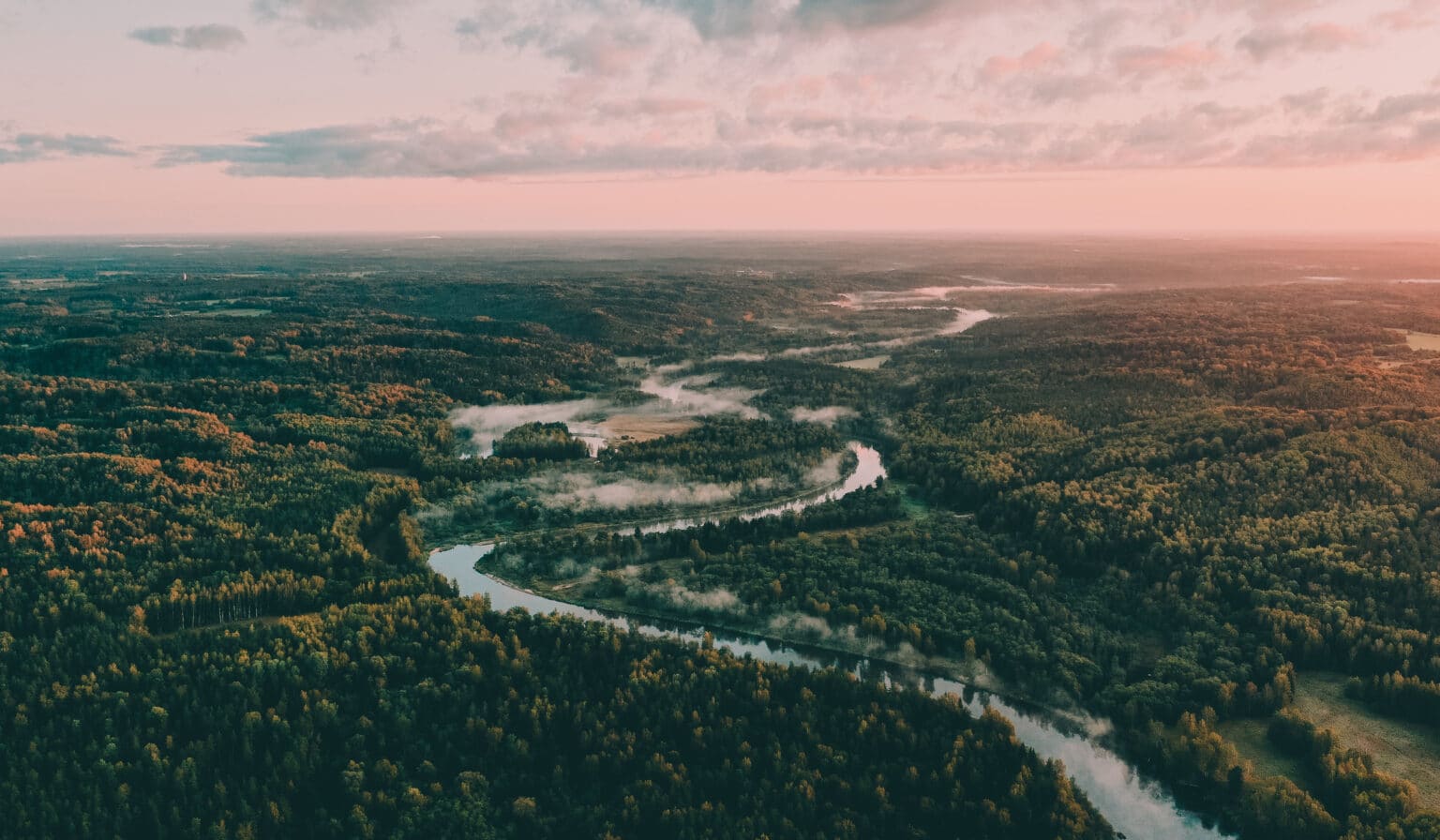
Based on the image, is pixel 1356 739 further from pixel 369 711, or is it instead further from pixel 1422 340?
pixel 1422 340

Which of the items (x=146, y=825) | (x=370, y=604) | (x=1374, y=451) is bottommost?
(x=146, y=825)

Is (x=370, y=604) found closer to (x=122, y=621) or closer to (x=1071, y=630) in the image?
(x=122, y=621)

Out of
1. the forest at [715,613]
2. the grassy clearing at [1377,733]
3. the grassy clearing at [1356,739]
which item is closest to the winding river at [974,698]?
the forest at [715,613]

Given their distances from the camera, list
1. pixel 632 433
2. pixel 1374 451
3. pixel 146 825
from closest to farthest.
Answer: pixel 146 825 → pixel 1374 451 → pixel 632 433

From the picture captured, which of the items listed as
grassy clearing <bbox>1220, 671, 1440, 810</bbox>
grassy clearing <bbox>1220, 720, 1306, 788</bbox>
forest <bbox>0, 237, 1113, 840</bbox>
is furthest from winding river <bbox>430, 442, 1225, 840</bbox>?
grassy clearing <bbox>1220, 671, 1440, 810</bbox>

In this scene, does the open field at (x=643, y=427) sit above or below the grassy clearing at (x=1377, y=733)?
above

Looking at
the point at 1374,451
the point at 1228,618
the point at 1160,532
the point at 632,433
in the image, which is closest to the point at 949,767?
the point at 1228,618

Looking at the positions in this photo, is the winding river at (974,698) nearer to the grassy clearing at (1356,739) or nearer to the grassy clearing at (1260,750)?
the grassy clearing at (1260,750)
